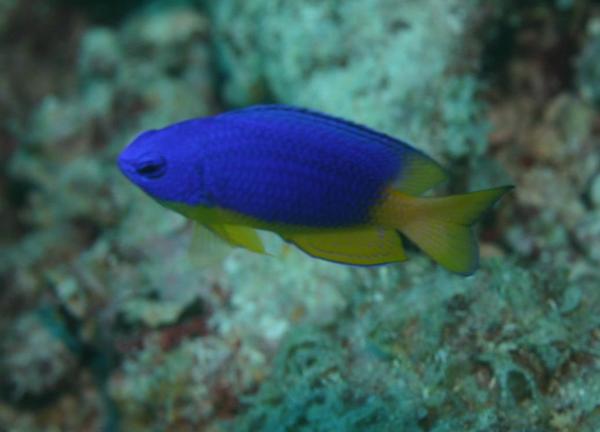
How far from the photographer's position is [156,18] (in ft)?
20.4

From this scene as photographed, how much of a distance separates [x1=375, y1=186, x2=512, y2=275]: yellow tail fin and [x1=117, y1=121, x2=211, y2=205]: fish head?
57cm

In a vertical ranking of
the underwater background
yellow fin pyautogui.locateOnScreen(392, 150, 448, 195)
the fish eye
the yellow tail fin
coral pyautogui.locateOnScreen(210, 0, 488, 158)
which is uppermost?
the fish eye

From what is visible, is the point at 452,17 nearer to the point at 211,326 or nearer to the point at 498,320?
the point at 498,320

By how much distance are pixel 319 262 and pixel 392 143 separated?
1857mm

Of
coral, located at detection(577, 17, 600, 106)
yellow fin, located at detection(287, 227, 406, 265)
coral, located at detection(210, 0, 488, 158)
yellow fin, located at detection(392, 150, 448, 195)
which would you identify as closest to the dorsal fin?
yellow fin, located at detection(392, 150, 448, 195)

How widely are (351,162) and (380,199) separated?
148 millimetres

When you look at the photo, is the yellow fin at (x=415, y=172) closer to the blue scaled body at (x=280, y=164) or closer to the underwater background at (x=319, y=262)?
the blue scaled body at (x=280, y=164)

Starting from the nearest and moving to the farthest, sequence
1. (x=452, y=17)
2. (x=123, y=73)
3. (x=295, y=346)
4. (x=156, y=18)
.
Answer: (x=295, y=346) → (x=452, y=17) → (x=123, y=73) → (x=156, y=18)

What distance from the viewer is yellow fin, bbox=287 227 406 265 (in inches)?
72.2

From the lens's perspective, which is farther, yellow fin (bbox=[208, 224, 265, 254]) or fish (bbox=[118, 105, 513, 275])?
yellow fin (bbox=[208, 224, 265, 254])

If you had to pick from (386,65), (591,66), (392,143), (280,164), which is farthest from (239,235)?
(591,66)

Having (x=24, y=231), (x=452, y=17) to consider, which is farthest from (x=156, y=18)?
(x=452, y=17)

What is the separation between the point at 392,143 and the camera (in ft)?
6.02

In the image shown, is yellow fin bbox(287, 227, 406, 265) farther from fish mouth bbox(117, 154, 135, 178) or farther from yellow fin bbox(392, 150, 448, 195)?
fish mouth bbox(117, 154, 135, 178)
